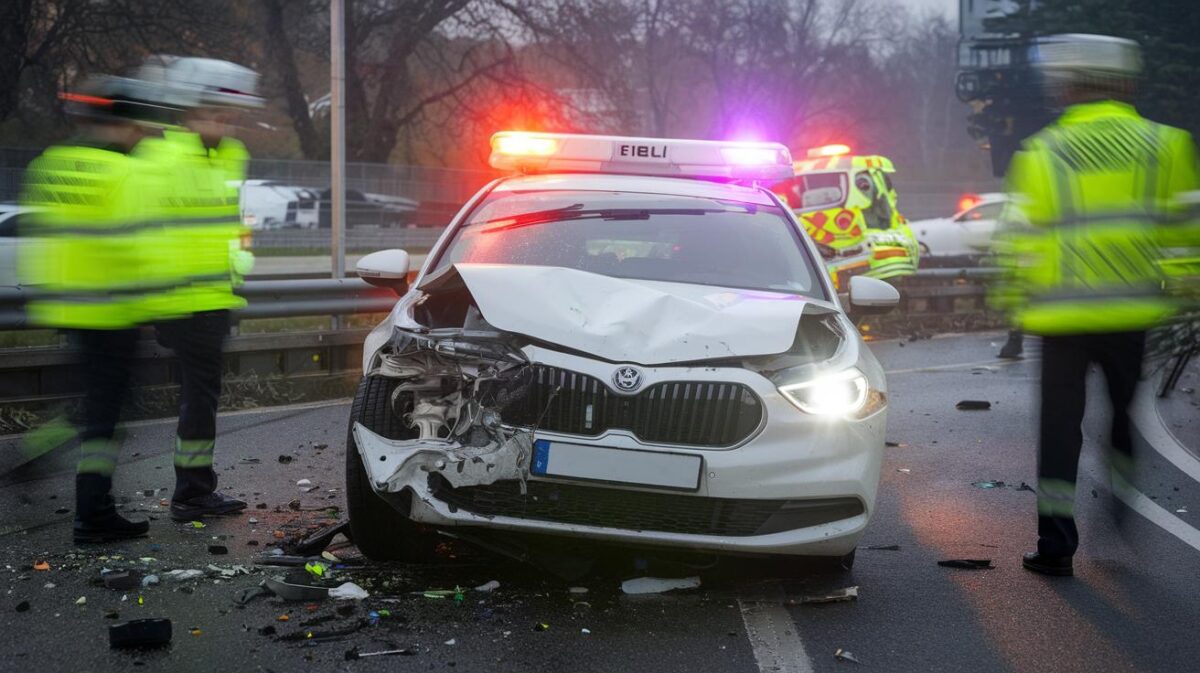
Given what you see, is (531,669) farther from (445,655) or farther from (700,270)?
(700,270)

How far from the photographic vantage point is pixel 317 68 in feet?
123

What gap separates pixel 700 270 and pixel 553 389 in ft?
4.85

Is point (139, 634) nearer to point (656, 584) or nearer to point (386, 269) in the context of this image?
point (656, 584)

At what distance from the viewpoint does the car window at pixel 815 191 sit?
17.8 meters

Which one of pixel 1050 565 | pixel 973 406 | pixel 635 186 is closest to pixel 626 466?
pixel 1050 565

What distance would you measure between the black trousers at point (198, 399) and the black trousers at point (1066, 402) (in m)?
3.28

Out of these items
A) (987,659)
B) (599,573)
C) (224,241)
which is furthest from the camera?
(224,241)

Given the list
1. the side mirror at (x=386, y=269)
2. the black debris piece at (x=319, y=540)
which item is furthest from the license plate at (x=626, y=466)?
the side mirror at (x=386, y=269)

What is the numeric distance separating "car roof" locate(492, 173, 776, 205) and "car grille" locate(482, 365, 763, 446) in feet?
6.95

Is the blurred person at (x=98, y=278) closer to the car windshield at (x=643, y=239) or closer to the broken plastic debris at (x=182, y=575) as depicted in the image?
the broken plastic debris at (x=182, y=575)

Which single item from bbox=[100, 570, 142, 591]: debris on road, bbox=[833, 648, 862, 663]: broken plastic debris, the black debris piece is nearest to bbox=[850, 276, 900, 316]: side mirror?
bbox=[833, 648, 862, 663]: broken plastic debris

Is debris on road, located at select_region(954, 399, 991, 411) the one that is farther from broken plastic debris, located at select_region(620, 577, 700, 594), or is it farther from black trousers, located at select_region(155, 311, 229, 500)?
black trousers, located at select_region(155, 311, 229, 500)

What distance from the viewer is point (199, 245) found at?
18.6 feet

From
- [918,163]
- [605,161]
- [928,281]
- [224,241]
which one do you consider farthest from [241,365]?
[918,163]
